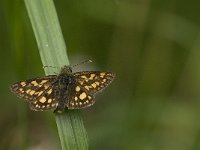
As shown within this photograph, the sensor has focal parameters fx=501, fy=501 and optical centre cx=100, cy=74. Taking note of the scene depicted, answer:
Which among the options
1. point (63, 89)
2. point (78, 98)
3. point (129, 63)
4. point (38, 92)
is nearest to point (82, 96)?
point (78, 98)

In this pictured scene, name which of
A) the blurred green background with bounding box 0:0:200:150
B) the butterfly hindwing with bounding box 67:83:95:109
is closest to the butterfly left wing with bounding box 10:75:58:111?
the butterfly hindwing with bounding box 67:83:95:109

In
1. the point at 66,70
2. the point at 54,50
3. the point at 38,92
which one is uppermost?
the point at 54,50

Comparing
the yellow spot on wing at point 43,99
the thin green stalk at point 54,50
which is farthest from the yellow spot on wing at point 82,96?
the yellow spot on wing at point 43,99

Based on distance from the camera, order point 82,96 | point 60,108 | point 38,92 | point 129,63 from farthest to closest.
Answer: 1. point 129,63
2. point 38,92
3. point 82,96
4. point 60,108

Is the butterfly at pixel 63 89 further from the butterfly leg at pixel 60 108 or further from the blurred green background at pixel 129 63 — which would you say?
the blurred green background at pixel 129 63

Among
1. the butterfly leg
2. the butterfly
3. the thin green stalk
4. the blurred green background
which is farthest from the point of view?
the blurred green background

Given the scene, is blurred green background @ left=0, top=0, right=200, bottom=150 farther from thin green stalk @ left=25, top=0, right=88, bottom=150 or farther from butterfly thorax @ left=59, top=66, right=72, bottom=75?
thin green stalk @ left=25, top=0, right=88, bottom=150

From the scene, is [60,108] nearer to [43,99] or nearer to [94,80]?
[43,99]

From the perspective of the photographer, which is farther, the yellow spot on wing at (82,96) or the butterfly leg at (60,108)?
the yellow spot on wing at (82,96)
